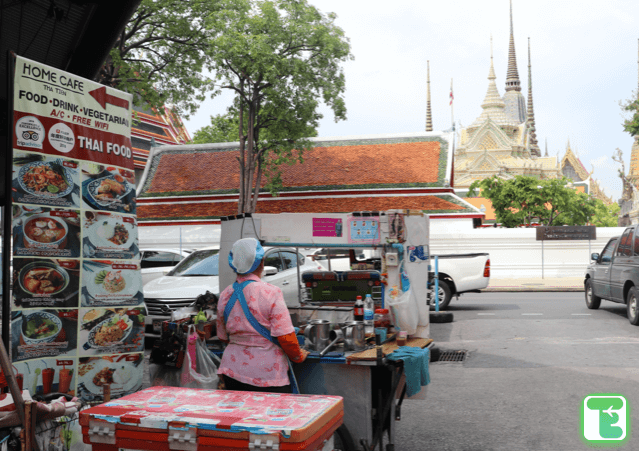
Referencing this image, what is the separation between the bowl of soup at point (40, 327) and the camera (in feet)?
15.3

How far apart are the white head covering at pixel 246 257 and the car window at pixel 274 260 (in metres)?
8.17

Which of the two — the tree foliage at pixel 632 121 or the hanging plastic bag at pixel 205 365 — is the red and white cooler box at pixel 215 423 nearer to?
the hanging plastic bag at pixel 205 365

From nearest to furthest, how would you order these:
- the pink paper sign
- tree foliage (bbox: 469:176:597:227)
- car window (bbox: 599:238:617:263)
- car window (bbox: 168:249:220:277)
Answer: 1. the pink paper sign
2. car window (bbox: 168:249:220:277)
3. car window (bbox: 599:238:617:263)
4. tree foliage (bbox: 469:176:597:227)

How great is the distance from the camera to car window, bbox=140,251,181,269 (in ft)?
54.0

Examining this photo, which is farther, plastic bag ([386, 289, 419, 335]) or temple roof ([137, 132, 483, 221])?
temple roof ([137, 132, 483, 221])

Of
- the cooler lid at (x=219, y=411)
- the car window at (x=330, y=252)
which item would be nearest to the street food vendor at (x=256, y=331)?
the cooler lid at (x=219, y=411)

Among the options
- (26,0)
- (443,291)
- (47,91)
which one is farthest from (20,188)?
(443,291)

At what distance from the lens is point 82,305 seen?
505 centimetres

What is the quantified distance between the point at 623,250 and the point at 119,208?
37.3ft

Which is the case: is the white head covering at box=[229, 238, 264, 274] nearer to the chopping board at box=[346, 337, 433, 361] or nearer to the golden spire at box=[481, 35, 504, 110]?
the chopping board at box=[346, 337, 433, 361]

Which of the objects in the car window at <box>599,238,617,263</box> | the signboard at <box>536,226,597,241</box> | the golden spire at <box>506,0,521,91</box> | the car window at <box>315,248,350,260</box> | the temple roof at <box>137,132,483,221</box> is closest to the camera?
the car window at <box>315,248,350,260</box>

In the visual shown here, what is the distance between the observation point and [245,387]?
14.5ft

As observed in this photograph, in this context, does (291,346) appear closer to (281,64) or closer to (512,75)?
(281,64)

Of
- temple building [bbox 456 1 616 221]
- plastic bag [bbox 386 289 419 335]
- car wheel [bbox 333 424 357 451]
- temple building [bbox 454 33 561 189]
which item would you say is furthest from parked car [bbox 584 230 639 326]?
temple building [bbox 454 33 561 189]
